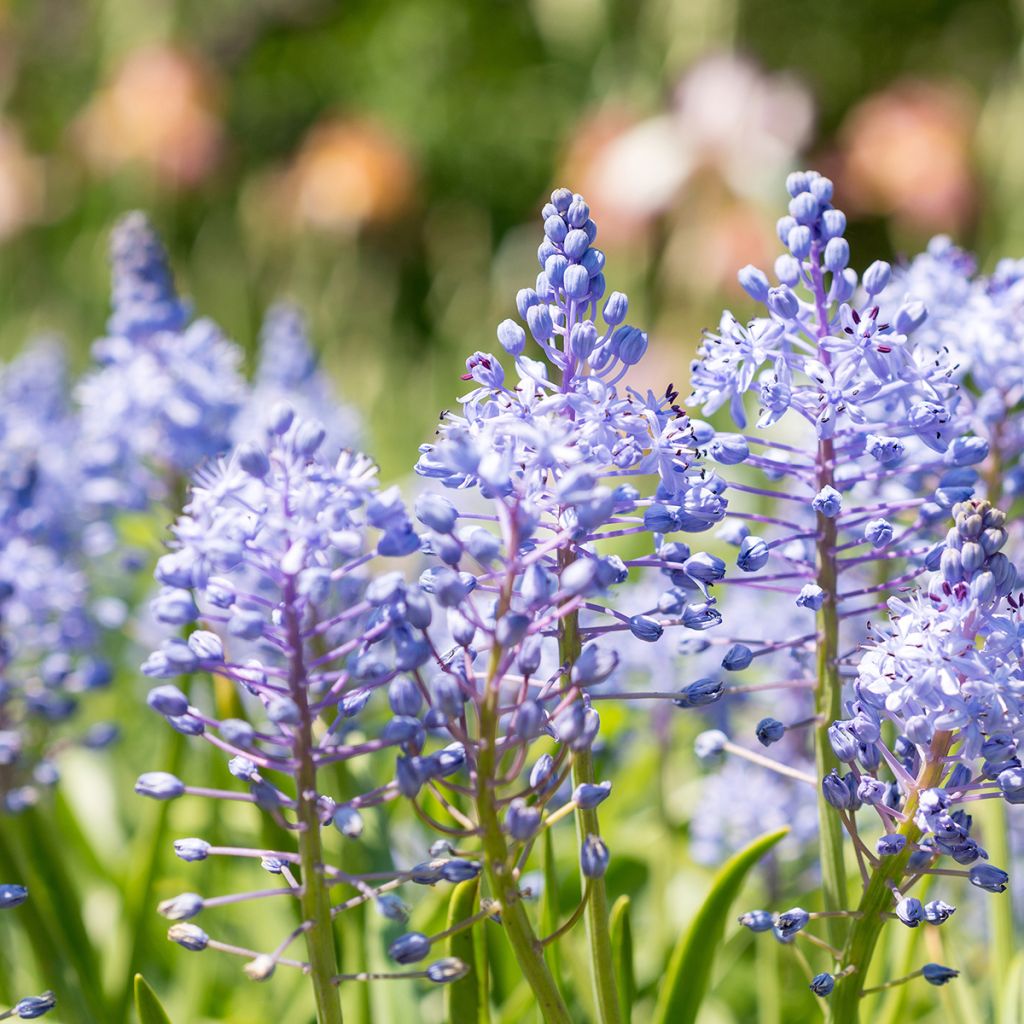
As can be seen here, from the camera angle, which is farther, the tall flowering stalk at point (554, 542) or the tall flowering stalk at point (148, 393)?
the tall flowering stalk at point (148, 393)

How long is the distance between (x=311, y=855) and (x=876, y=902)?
2.39ft

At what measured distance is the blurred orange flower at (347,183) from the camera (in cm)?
918

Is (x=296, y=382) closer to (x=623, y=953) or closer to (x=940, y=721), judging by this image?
(x=623, y=953)

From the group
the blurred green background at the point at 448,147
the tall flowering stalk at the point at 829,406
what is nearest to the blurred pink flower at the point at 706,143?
the blurred green background at the point at 448,147

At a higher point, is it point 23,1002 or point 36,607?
point 36,607

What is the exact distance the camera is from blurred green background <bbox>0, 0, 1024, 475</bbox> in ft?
25.7

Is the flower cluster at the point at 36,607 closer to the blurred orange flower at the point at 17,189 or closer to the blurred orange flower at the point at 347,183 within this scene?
the blurred orange flower at the point at 347,183

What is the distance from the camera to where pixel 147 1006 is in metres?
1.67

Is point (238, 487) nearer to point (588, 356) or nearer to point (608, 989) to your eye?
point (588, 356)

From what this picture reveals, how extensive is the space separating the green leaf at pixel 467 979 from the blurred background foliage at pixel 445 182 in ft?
1.31

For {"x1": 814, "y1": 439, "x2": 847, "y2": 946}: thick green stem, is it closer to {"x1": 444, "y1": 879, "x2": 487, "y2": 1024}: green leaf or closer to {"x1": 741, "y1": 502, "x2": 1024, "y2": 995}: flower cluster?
{"x1": 741, "y1": 502, "x2": 1024, "y2": 995}: flower cluster

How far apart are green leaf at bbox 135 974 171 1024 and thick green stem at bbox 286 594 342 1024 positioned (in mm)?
237

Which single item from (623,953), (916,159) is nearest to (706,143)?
(916,159)

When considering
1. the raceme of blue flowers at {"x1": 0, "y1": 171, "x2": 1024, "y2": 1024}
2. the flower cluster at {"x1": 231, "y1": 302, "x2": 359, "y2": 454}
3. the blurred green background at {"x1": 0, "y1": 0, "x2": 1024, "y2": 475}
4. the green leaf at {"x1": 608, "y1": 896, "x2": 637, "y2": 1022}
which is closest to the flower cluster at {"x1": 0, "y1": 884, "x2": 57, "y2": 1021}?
the raceme of blue flowers at {"x1": 0, "y1": 171, "x2": 1024, "y2": 1024}
